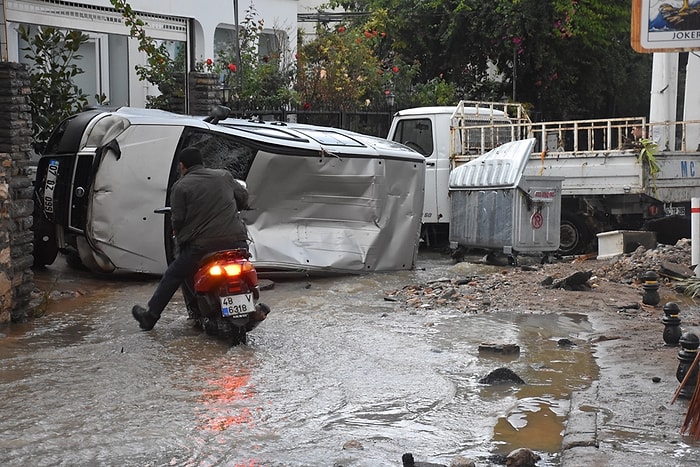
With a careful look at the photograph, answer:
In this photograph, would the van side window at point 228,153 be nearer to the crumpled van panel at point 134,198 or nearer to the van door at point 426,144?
the crumpled van panel at point 134,198

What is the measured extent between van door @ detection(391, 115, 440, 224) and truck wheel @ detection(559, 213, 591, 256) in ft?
6.43

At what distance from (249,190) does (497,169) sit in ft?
12.5

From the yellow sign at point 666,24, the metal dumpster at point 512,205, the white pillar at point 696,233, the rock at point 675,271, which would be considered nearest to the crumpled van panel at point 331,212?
the metal dumpster at point 512,205

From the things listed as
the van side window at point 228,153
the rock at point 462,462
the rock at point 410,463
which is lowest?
the rock at point 462,462

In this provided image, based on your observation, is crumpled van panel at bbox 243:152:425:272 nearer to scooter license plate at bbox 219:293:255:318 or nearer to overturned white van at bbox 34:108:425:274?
overturned white van at bbox 34:108:425:274

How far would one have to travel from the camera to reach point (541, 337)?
838 centimetres

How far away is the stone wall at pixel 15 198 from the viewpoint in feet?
27.9

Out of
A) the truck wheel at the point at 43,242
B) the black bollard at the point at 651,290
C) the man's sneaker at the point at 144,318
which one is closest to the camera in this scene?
Result: the man's sneaker at the point at 144,318

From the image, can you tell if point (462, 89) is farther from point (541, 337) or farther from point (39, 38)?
point (541, 337)

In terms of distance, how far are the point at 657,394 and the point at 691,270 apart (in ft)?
17.0

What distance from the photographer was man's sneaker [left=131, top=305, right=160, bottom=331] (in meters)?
8.41

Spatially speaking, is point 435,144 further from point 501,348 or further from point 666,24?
point 501,348

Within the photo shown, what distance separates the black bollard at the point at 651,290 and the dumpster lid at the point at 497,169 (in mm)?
3776

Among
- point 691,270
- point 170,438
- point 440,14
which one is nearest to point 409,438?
point 170,438
